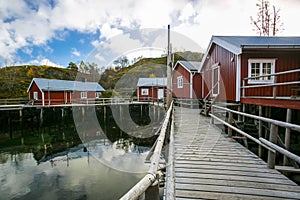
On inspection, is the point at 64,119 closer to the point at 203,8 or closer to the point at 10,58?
the point at 203,8

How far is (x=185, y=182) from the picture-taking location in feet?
9.03

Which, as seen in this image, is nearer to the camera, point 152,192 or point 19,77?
point 152,192

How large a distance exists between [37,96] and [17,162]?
1748cm

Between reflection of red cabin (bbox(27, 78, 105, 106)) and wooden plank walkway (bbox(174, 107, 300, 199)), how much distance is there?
22892mm

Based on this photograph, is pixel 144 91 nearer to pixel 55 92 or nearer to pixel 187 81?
pixel 55 92

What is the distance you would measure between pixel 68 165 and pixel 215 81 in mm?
9213

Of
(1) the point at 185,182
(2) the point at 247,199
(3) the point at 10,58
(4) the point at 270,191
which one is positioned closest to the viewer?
(2) the point at 247,199

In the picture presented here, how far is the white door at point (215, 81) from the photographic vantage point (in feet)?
34.2

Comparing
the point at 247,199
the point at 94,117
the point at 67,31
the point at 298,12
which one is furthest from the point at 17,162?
the point at 298,12

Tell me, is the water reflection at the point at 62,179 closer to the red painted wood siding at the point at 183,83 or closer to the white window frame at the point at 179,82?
the red painted wood siding at the point at 183,83

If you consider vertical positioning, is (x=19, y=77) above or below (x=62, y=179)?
above

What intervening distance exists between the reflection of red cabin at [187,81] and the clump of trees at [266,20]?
11265 mm

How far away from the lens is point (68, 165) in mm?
9523

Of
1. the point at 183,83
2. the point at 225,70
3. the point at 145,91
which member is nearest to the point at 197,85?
the point at 183,83
